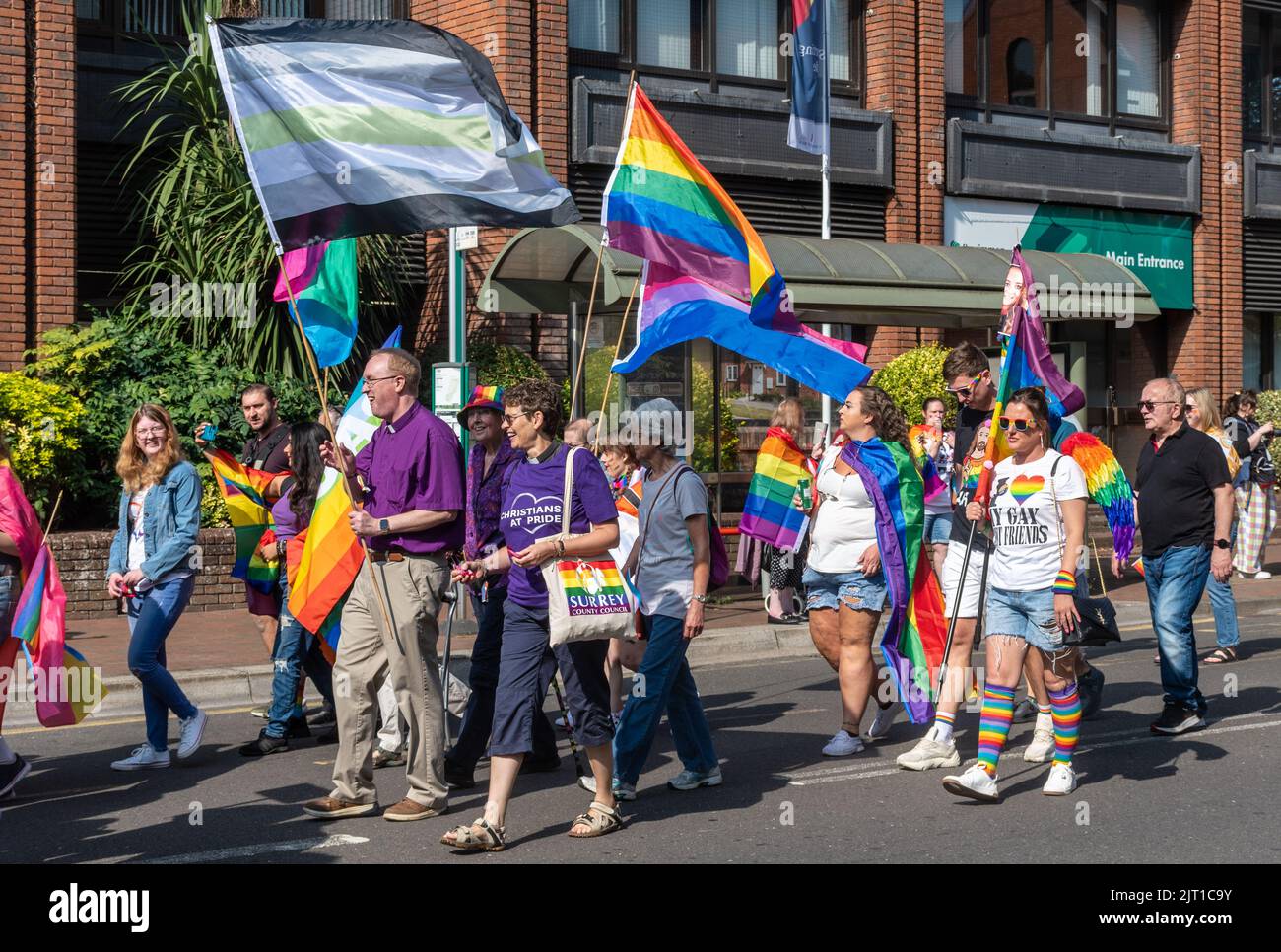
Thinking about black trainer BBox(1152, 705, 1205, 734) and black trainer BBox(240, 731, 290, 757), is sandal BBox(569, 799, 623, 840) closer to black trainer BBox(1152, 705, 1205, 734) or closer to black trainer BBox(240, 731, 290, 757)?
black trainer BBox(240, 731, 290, 757)

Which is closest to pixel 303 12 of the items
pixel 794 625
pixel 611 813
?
pixel 794 625

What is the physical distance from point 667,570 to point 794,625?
587 centimetres

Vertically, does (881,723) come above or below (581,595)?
below

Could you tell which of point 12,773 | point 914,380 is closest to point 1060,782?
point 12,773

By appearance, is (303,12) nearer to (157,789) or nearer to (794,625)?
(794,625)

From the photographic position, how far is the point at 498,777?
6.25 m

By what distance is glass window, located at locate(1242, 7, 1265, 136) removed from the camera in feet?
79.9

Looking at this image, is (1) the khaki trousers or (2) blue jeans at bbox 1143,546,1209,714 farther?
(2) blue jeans at bbox 1143,546,1209,714

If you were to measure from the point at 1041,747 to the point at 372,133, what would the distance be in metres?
4.51

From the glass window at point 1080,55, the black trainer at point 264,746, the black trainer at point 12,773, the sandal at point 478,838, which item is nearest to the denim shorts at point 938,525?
the black trainer at point 264,746

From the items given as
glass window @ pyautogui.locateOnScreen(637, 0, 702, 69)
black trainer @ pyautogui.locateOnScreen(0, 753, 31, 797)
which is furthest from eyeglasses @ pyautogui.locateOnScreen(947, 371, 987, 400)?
glass window @ pyautogui.locateOnScreen(637, 0, 702, 69)

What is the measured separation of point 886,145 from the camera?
1992 centimetres

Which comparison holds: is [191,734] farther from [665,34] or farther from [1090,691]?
[665,34]

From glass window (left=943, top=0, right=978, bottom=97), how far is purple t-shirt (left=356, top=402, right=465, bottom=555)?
1597 centimetres
